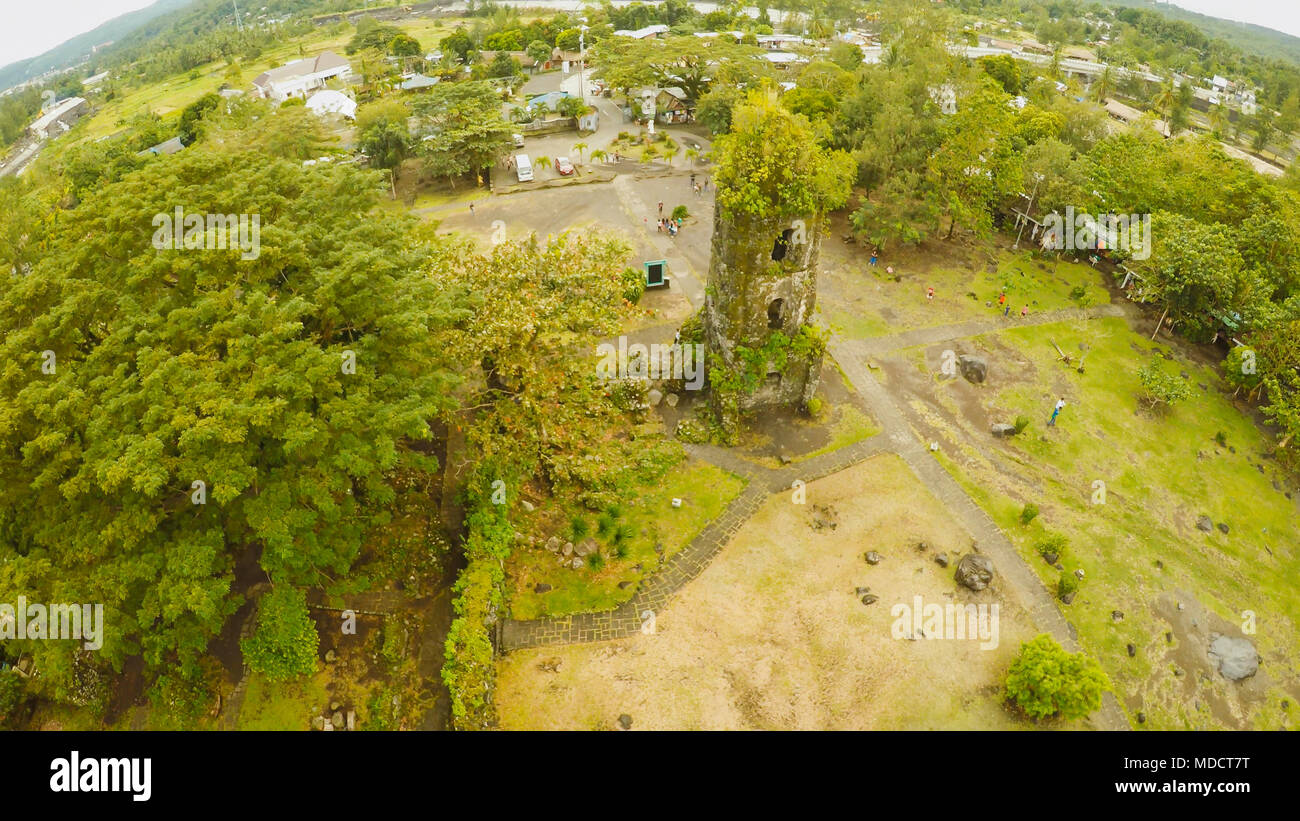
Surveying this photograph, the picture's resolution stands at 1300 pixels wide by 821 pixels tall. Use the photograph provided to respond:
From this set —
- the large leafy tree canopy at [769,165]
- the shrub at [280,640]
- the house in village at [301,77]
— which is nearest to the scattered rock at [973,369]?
the large leafy tree canopy at [769,165]

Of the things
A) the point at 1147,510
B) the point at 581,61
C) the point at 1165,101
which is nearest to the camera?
the point at 1147,510

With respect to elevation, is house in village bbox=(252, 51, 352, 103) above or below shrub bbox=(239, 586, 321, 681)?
above

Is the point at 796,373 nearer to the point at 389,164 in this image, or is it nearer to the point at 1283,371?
the point at 1283,371

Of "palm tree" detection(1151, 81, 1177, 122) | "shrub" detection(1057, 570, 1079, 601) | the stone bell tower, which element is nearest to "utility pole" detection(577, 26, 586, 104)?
the stone bell tower

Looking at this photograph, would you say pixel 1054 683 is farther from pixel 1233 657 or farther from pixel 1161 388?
pixel 1161 388

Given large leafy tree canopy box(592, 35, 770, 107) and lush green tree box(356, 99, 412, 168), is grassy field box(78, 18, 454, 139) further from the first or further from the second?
large leafy tree canopy box(592, 35, 770, 107)

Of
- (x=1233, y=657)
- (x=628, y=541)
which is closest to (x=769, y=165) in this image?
(x=628, y=541)
